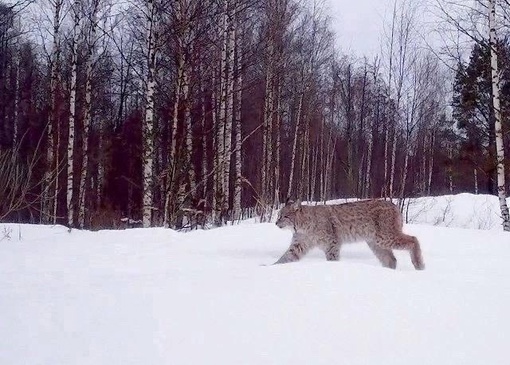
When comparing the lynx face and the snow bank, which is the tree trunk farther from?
the snow bank

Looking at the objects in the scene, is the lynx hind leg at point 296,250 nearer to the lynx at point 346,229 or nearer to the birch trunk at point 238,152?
the lynx at point 346,229

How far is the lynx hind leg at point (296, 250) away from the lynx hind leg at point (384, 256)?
34.8 inches

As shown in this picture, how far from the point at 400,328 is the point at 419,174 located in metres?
32.2

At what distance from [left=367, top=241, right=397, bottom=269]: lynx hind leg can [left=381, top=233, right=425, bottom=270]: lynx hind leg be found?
11 centimetres

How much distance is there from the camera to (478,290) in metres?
4.33

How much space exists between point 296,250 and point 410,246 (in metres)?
1.43

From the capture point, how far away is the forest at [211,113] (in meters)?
11.5

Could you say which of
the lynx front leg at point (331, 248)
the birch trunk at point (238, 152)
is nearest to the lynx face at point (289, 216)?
the lynx front leg at point (331, 248)

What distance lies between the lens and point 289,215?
7.26 meters

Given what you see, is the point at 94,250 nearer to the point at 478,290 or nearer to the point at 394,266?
the point at 394,266

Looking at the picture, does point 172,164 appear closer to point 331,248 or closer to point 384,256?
point 331,248

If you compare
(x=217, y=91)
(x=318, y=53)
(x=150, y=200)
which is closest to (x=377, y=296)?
(x=150, y=200)

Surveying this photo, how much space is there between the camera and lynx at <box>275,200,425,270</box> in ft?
21.7

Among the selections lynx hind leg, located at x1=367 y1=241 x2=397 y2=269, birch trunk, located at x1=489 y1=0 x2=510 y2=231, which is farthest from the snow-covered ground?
birch trunk, located at x1=489 y1=0 x2=510 y2=231
